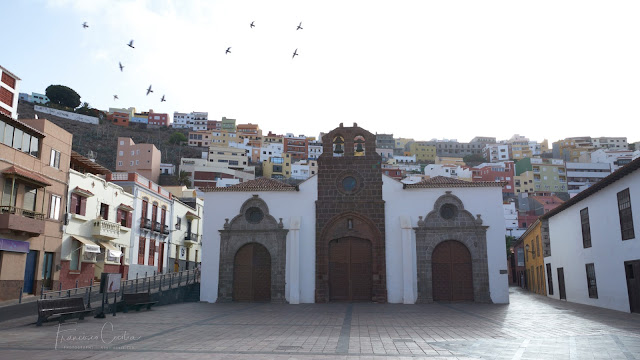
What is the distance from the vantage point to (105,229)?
98.5 ft

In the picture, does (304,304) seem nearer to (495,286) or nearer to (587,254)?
(495,286)

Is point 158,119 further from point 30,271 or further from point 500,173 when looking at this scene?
point 30,271

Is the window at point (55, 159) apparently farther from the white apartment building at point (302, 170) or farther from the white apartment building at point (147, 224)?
the white apartment building at point (302, 170)

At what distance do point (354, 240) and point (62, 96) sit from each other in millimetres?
105111

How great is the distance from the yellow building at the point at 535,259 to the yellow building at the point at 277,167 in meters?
66.0

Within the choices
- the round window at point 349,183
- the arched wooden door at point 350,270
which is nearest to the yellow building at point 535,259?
the arched wooden door at point 350,270

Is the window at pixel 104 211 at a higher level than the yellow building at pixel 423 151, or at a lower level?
lower

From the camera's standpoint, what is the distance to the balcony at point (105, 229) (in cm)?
2934

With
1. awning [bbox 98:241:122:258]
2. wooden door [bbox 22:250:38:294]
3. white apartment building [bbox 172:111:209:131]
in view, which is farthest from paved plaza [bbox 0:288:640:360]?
white apartment building [bbox 172:111:209:131]

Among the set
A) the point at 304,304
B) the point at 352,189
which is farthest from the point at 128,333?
the point at 352,189

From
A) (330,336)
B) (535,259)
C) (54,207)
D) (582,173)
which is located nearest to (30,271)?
(54,207)

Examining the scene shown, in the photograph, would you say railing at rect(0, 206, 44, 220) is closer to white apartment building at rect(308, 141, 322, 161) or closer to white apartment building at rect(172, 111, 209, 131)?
white apartment building at rect(308, 141, 322, 161)

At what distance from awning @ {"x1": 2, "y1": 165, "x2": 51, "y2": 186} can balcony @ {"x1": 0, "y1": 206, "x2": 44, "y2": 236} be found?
59.0 inches

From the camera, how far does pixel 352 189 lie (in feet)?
83.0
